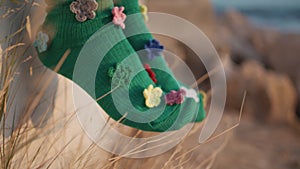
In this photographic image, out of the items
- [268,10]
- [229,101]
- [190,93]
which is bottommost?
[268,10]

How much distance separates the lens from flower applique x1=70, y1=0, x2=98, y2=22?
102 centimetres

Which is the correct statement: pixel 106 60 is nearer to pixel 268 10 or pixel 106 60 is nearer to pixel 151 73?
pixel 151 73

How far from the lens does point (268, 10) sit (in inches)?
394

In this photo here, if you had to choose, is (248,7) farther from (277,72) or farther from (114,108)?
(114,108)

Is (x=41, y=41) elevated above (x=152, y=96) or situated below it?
above

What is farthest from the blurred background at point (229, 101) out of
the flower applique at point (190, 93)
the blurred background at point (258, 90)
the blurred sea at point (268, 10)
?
the blurred sea at point (268, 10)

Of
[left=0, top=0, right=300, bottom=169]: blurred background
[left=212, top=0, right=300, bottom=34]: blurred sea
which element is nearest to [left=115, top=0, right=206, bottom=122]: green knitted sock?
[left=0, top=0, right=300, bottom=169]: blurred background

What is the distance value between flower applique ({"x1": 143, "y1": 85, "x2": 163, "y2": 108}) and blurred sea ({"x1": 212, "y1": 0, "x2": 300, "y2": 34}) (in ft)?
26.6

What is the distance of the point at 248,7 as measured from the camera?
32.9 feet

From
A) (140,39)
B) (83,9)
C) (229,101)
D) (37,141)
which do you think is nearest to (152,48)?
(140,39)

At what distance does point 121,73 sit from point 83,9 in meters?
0.14

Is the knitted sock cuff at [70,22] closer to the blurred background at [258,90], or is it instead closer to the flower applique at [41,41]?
the flower applique at [41,41]

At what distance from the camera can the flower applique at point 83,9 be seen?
102 cm

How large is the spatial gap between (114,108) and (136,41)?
0.18 m
